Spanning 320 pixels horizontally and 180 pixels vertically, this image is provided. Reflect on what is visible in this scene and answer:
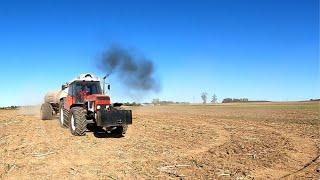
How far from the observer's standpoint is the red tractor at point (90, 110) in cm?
1543

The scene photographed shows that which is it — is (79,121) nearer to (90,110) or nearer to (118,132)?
(90,110)

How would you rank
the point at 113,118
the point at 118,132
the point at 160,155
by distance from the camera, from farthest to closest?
the point at 118,132 → the point at 113,118 → the point at 160,155

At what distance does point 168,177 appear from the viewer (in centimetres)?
924

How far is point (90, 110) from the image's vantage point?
16.8 meters

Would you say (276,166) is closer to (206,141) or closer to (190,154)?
(190,154)

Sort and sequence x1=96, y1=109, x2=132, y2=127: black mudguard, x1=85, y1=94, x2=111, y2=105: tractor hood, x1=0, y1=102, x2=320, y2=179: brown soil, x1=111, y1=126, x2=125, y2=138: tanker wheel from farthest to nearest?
x1=111, y1=126, x2=125, y2=138: tanker wheel, x1=85, y1=94, x2=111, y2=105: tractor hood, x1=96, y1=109, x2=132, y2=127: black mudguard, x1=0, y1=102, x2=320, y2=179: brown soil

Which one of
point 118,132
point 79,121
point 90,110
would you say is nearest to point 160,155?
point 79,121

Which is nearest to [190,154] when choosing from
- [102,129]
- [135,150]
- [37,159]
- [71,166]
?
[135,150]

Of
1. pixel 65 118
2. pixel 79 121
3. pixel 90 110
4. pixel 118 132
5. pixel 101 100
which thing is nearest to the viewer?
pixel 79 121

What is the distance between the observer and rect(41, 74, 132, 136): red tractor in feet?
50.6

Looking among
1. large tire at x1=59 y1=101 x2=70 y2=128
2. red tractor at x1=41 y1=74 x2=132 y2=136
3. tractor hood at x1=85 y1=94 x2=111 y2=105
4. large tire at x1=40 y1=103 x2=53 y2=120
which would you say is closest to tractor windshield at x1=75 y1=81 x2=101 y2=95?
red tractor at x1=41 y1=74 x2=132 y2=136

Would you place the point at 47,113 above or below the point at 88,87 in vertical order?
below

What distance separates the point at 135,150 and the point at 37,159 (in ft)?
10.3

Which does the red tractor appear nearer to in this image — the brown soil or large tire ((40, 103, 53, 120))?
the brown soil
